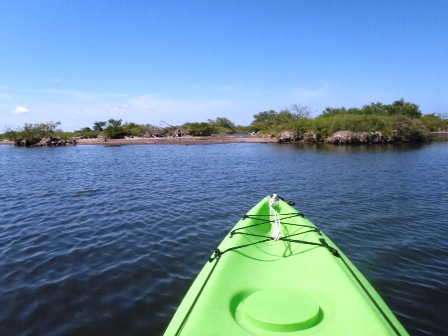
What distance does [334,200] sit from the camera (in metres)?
13.8

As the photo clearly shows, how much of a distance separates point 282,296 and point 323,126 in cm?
5762

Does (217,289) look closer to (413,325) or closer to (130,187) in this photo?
(413,325)

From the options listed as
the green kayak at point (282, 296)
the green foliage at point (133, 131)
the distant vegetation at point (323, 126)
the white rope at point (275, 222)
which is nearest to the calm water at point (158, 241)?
the green kayak at point (282, 296)

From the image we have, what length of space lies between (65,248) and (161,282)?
3.80 meters

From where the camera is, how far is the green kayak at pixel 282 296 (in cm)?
361

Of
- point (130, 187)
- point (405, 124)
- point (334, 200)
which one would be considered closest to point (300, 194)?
point (334, 200)

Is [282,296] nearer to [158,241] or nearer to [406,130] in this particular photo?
[158,241]

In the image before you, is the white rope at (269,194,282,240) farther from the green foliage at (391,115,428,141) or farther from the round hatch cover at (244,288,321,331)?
the green foliage at (391,115,428,141)

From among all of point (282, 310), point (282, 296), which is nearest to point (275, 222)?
point (282, 296)

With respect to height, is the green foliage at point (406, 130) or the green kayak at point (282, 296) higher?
the green foliage at point (406, 130)

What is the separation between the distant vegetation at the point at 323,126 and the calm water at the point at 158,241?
38.3 m

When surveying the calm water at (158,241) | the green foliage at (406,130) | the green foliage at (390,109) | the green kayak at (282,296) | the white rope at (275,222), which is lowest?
the calm water at (158,241)

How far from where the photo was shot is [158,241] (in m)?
9.16

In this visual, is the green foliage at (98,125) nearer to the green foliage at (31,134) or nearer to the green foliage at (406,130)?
the green foliage at (31,134)
